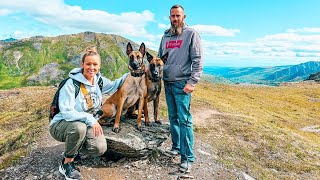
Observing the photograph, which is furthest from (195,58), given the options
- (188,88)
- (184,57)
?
(188,88)

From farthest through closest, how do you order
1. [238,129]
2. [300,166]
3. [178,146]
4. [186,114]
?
[238,129]
[300,166]
[178,146]
[186,114]

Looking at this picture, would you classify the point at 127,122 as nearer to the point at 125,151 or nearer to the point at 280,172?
the point at 125,151

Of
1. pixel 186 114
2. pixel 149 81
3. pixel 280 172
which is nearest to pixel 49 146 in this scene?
pixel 149 81

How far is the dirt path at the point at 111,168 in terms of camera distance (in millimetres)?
12055

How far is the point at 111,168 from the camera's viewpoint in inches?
496

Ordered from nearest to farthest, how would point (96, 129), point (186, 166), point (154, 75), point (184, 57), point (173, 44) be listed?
1. point (96, 129)
2. point (184, 57)
3. point (173, 44)
4. point (154, 75)
5. point (186, 166)

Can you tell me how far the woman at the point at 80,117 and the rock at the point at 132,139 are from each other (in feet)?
5.20

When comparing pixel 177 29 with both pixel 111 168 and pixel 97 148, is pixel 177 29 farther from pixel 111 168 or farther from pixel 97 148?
pixel 111 168

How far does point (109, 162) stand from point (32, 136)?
7.73 m

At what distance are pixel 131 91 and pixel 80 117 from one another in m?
2.94

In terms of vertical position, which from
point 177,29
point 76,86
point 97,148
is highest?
point 177,29

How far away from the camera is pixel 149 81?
41.9 feet

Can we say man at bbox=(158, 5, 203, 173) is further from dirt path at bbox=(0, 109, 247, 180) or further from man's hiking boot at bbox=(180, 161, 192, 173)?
dirt path at bbox=(0, 109, 247, 180)

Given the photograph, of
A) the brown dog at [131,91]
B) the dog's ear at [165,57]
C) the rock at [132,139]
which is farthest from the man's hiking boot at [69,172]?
the dog's ear at [165,57]
